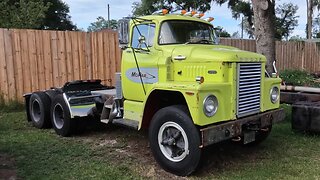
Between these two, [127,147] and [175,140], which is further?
[127,147]

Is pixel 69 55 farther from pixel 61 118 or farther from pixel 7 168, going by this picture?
pixel 7 168

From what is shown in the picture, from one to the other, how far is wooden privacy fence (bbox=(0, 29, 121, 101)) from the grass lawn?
2.73 m

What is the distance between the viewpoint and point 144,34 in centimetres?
633

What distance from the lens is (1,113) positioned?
1010cm

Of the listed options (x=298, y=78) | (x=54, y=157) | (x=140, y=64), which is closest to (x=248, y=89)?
(x=140, y=64)

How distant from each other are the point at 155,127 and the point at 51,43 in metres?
6.67

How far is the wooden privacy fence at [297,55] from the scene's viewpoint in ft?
61.2

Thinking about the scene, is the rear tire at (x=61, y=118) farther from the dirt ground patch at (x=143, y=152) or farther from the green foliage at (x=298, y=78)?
the green foliage at (x=298, y=78)

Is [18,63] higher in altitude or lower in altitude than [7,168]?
higher

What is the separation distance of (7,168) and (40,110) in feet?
9.65

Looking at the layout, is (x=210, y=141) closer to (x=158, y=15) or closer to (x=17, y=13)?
(x=158, y=15)

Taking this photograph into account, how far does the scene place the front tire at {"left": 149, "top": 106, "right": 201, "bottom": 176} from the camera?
502cm

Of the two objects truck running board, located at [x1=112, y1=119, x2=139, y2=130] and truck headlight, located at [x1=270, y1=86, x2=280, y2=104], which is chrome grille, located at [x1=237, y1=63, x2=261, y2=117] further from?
truck running board, located at [x1=112, y1=119, x2=139, y2=130]

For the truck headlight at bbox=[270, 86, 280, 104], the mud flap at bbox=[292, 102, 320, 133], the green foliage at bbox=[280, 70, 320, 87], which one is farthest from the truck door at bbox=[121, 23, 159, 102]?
the green foliage at bbox=[280, 70, 320, 87]
